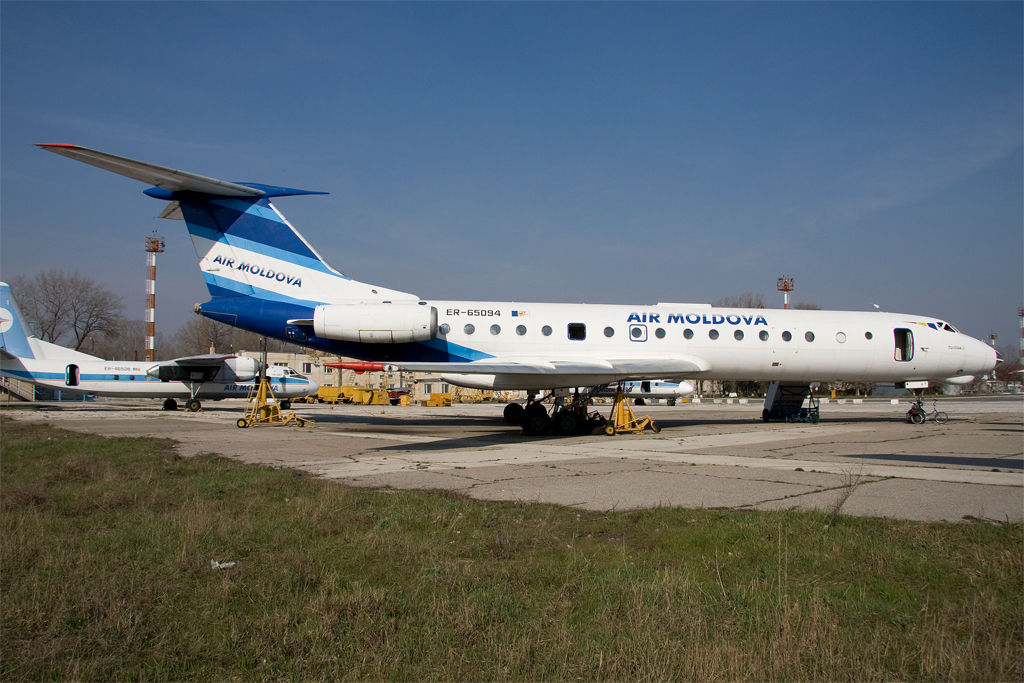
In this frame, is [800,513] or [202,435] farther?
[202,435]

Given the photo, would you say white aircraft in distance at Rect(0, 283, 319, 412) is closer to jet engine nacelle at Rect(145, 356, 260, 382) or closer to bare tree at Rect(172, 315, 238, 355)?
jet engine nacelle at Rect(145, 356, 260, 382)

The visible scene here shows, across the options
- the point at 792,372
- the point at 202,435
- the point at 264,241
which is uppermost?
the point at 264,241

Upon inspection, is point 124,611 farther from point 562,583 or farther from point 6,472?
point 6,472

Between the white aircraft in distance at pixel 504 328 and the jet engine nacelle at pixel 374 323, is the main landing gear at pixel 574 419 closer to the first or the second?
the white aircraft in distance at pixel 504 328

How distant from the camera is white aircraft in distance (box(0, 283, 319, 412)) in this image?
33344 mm

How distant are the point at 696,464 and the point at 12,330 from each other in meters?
37.5

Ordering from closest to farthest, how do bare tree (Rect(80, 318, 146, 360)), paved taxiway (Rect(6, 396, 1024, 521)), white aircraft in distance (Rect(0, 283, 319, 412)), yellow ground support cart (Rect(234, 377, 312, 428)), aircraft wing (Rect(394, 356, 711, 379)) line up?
paved taxiway (Rect(6, 396, 1024, 521))
aircraft wing (Rect(394, 356, 711, 379))
yellow ground support cart (Rect(234, 377, 312, 428))
white aircraft in distance (Rect(0, 283, 319, 412))
bare tree (Rect(80, 318, 146, 360))

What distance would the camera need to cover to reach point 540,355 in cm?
1723

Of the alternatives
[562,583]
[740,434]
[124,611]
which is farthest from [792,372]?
[124,611]

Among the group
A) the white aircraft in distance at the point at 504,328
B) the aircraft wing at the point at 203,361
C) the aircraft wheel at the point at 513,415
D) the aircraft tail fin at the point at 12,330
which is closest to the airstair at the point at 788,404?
the white aircraft in distance at the point at 504,328

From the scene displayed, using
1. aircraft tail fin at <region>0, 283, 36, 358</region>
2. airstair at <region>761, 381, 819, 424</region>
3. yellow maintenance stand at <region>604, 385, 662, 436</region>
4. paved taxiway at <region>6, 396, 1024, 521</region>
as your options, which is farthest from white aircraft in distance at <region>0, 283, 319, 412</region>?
airstair at <region>761, 381, 819, 424</region>

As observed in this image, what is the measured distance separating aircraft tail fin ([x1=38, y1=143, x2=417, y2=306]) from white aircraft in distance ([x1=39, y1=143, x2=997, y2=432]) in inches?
1.1

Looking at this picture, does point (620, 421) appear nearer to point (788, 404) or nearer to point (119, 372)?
point (788, 404)

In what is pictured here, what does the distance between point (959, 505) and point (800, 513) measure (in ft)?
6.62
